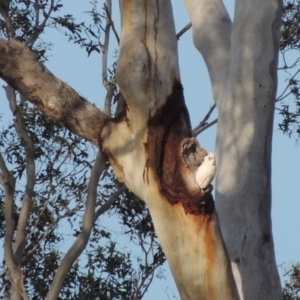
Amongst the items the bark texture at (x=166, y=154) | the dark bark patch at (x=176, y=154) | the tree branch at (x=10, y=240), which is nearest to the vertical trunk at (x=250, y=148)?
the bark texture at (x=166, y=154)

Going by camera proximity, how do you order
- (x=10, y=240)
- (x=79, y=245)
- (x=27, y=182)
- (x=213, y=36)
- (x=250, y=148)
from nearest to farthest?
(x=250, y=148) → (x=213, y=36) → (x=79, y=245) → (x=10, y=240) → (x=27, y=182)

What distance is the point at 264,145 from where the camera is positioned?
353 centimetres

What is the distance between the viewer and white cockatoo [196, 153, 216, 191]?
251 centimetres

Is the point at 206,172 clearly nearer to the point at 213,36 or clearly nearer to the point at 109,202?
the point at 213,36

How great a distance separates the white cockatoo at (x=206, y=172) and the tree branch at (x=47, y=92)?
0.54m

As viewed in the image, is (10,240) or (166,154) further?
(10,240)

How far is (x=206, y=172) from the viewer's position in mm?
2512

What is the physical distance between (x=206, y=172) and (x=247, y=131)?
42.0 inches

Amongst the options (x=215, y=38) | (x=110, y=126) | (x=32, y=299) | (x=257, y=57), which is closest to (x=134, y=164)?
(x=110, y=126)

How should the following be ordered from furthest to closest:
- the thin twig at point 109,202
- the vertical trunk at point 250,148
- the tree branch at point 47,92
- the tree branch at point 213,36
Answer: the thin twig at point 109,202 → the tree branch at point 213,36 → the vertical trunk at point 250,148 → the tree branch at point 47,92

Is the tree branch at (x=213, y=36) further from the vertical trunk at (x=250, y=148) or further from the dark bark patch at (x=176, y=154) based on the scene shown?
the dark bark patch at (x=176, y=154)

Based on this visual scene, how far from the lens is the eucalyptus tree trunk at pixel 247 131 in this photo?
3.26 m

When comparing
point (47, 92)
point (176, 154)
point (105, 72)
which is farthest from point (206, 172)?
point (105, 72)

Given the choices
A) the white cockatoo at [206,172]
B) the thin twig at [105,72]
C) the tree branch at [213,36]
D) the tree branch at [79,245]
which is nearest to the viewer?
the white cockatoo at [206,172]
